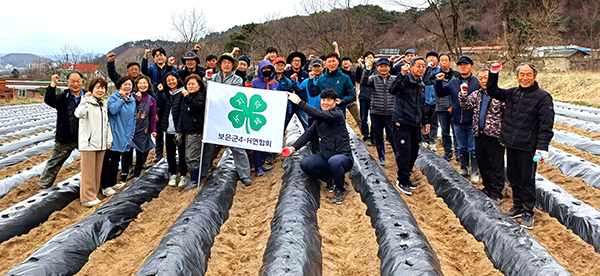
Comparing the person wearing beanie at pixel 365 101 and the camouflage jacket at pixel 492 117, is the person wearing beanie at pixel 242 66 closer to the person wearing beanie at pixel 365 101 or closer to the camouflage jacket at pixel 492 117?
the person wearing beanie at pixel 365 101

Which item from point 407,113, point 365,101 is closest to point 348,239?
point 407,113

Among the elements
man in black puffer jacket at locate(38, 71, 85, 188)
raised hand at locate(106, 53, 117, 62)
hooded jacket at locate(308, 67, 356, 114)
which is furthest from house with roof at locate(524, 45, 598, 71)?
man in black puffer jacket at locate(38, 71, 85, 188)

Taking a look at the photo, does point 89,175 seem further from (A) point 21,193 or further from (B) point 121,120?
(A) point 21,193

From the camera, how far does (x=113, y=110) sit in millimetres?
5020

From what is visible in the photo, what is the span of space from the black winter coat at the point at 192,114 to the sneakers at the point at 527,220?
12.9 feet

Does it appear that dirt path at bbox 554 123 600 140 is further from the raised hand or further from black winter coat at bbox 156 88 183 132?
the raised hand

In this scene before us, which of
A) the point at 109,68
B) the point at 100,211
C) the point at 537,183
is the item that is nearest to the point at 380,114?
the point at 537,183

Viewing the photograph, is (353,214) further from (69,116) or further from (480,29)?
(480,29)

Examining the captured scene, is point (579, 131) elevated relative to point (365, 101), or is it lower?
lower

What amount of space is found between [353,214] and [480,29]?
5371 centimetres

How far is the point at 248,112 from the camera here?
5223 mm

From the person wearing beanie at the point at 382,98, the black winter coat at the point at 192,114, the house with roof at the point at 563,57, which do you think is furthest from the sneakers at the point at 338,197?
the house with roof at the point at 563,57

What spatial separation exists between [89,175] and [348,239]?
10.7 feet

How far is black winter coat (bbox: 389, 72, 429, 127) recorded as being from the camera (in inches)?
196
